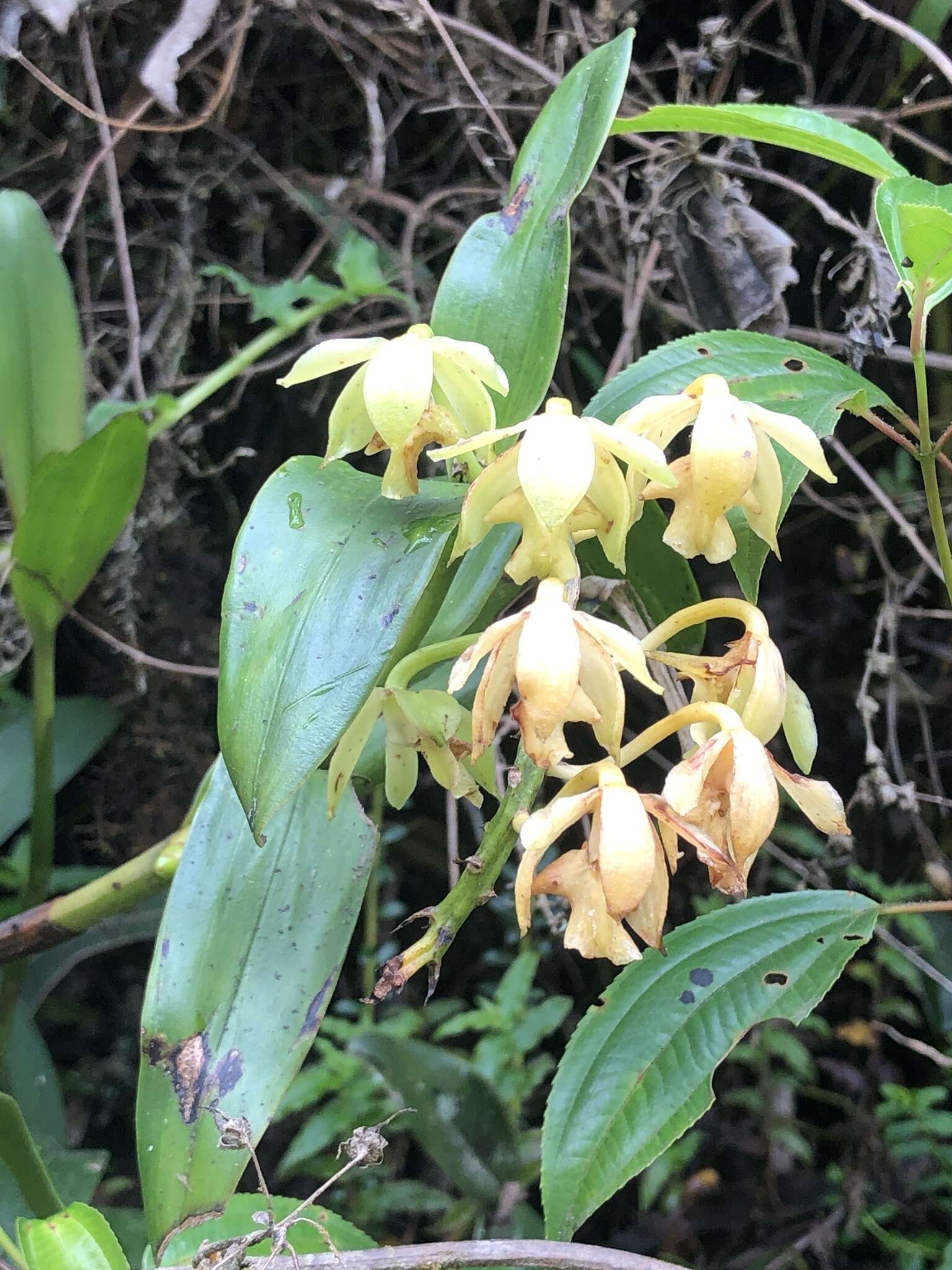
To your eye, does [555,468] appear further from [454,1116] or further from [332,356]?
[454,1116]

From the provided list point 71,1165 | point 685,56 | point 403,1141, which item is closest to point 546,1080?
point 403,1141

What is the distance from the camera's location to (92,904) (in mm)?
661

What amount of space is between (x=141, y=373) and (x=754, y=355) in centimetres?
82

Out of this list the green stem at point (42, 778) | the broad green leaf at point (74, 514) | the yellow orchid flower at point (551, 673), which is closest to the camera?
the yellow orchid flower at point (551, 673)

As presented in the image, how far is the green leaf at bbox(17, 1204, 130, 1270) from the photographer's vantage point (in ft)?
1.55

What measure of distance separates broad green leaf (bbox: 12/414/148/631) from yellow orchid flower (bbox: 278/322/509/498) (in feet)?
1.02

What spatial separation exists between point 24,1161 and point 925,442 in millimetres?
724

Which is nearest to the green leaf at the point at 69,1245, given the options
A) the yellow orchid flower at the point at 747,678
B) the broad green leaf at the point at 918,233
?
the yellow orchid flower at the point at 747,678

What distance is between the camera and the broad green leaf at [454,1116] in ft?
2.75

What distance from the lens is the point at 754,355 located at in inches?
21.6

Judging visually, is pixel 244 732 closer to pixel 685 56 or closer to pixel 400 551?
pixel 400 551

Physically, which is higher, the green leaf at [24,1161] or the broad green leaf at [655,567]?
the broad green leaf at [655,567]

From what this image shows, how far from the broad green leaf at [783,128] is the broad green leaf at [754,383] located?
101 millimetres

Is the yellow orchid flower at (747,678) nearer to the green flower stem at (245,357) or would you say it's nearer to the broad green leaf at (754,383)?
the broad green leaf at (754,383)
